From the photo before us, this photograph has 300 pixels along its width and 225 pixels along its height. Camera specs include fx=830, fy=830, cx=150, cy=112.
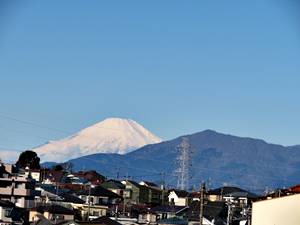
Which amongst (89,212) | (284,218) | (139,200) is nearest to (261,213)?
(284,218)

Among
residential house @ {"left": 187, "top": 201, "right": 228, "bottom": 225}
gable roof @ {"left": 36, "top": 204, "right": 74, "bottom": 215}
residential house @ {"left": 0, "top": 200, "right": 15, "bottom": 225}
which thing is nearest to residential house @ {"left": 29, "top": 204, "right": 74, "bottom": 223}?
gable roof @ {"left": 36, "top": 204, "right": 74, "bottom": 215}

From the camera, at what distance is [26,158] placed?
331 ft

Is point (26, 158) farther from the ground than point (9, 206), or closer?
farther from the ground

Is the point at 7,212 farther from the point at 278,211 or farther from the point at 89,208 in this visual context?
the point at 278,211

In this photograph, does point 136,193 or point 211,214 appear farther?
point 136,193

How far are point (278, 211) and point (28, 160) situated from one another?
71.4 metres

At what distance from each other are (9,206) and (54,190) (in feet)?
70.6

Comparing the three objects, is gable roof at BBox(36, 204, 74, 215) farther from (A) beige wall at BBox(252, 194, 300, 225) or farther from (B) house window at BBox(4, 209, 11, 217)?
(A) beige wall at BBox(252, 194, 300, 225)

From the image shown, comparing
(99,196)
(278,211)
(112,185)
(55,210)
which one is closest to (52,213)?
(55,210)

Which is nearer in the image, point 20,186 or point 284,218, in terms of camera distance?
point 284,218

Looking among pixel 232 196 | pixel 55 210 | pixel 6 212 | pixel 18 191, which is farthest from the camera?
pixel 232 196

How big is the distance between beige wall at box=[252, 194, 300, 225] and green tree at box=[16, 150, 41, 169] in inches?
2577

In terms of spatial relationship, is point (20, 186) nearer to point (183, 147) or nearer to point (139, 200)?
point (139, 200)

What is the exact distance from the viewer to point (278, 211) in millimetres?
31875
